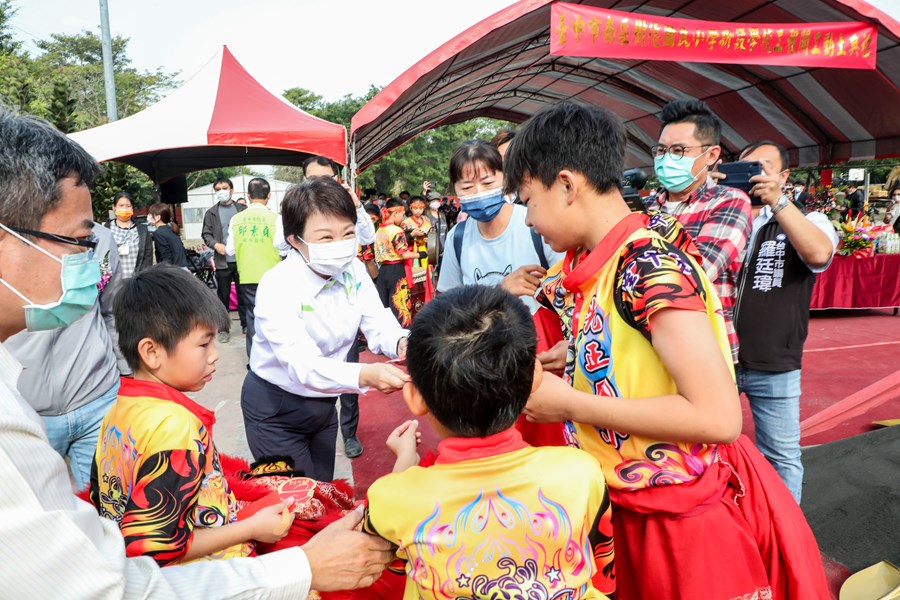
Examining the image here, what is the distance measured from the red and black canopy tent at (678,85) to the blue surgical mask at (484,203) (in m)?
2.95

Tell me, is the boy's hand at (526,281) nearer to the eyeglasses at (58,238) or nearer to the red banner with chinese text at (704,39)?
the eyeglasses at (58,238)

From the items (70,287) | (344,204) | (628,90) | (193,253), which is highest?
(628,90)

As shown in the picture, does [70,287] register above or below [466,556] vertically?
above

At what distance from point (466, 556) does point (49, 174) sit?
3.86ft

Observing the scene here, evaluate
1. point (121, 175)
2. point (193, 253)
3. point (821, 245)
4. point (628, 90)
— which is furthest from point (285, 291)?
point (121, 175)

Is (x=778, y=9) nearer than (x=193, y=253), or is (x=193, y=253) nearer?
(x=778, y=9)

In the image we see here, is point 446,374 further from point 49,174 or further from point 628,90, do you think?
point 628,90

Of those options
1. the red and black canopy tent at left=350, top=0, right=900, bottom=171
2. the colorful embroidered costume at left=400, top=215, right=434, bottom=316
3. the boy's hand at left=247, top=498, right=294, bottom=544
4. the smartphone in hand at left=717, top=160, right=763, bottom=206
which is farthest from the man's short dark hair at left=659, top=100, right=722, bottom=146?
the colorful embroidered costume at left=400, top=215, right=434, bottom=316

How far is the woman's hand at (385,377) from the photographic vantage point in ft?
5.67

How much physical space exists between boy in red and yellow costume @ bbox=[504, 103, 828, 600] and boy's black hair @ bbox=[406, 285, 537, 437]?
16cm

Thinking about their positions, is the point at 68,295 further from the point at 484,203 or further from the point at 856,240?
the point at 856,240

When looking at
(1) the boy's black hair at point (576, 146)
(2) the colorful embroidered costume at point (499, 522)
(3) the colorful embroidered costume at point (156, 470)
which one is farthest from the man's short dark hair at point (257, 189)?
(2) the colorful embroidered costume at point (499, 522)

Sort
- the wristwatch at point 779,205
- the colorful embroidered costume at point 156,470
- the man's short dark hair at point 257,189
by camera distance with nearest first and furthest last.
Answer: the colorful embroidered costume at point 156,470
the wristwatch at point 779,205
the man's short dark hair at point 257,189

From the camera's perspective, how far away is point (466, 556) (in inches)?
40.9
